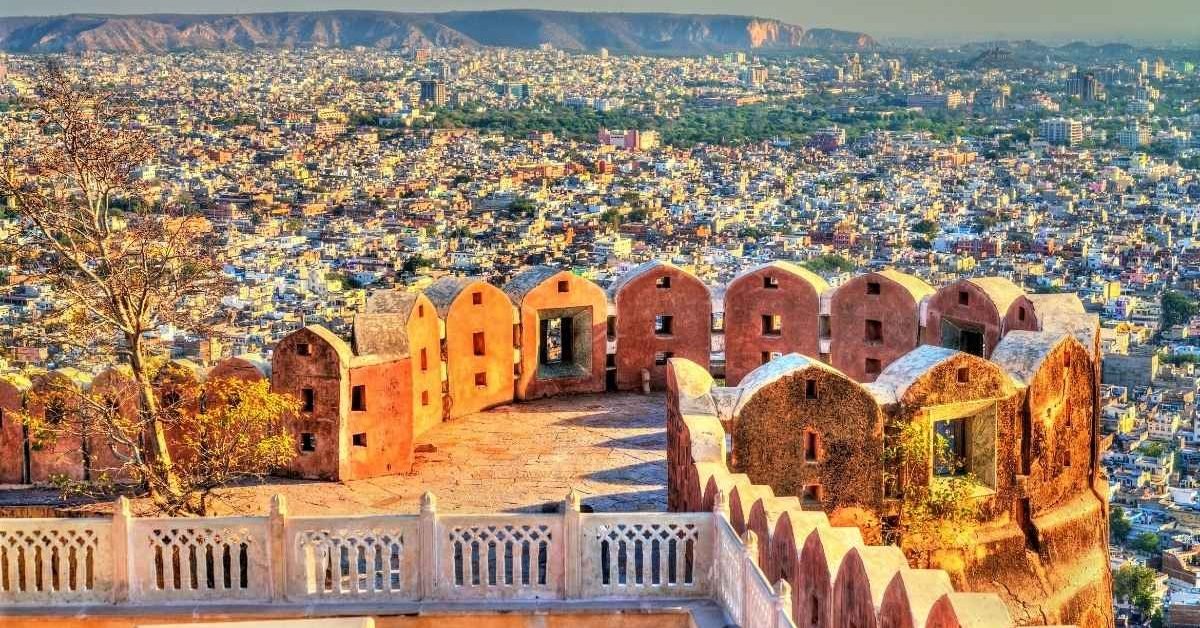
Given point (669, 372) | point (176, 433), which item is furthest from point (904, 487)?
point (176, 433)

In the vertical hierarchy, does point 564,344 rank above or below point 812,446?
above

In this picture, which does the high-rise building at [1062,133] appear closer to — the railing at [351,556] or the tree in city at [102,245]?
the tree in city at [102,245]

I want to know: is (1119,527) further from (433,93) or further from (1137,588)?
(433,93)

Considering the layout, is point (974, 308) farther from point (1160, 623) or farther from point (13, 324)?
point (1160, 623)

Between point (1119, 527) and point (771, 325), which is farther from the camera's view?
point (1119, 527)

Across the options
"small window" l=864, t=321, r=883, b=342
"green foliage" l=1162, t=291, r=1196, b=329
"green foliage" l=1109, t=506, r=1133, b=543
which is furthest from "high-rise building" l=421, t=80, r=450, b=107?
"small window" l=864, t=321, r=883, b=342

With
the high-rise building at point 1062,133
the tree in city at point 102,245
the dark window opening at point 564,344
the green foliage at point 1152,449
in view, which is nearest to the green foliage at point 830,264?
the green foliage at point 1152,449

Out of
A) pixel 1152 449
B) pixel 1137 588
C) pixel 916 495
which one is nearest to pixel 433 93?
pixel 1152 449
